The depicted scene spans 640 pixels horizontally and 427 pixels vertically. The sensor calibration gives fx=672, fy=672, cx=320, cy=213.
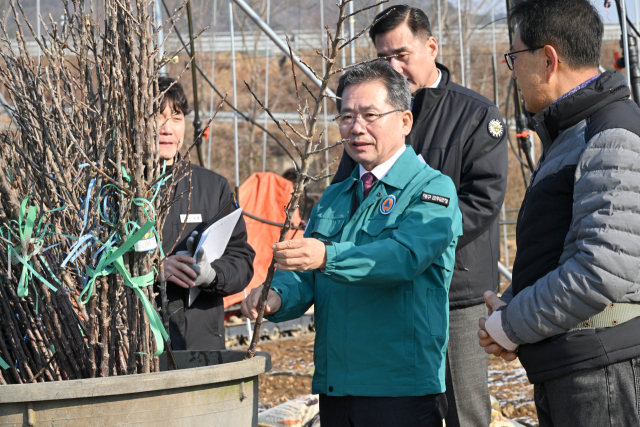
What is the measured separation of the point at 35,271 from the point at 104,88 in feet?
1.69

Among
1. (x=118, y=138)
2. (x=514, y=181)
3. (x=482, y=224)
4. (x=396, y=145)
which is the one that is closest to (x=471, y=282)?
(x=482, y=224)

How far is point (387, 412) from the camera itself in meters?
1.96

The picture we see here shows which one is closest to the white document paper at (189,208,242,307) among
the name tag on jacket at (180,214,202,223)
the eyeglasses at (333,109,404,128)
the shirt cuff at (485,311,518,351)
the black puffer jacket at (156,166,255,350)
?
the black puffer jacket at (156,166,255,350)

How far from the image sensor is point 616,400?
1605 millimetres

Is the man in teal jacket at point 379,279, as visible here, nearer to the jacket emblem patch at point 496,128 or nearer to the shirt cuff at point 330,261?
→ the shirt cuff at point 330,261

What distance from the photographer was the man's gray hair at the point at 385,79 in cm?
217

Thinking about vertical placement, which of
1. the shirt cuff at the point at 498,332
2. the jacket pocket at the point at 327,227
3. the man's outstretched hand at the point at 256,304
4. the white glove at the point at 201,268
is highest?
the jacket pocket at the point at 327,227

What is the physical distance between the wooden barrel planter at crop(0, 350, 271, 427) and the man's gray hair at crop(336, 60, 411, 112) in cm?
101

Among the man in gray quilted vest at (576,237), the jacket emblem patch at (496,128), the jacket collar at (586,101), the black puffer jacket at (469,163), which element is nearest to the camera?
the man in gray quilted vest at (576,237)

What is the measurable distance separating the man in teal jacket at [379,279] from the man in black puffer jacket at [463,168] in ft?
1.88

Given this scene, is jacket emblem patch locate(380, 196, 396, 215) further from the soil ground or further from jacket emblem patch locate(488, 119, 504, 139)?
the soil ground

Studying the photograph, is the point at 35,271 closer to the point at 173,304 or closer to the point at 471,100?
the point at 173,304

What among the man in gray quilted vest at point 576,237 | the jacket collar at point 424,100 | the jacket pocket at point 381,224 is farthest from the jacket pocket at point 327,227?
the jacket collar at point 424,100

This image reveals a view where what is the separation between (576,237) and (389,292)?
1.98ft
